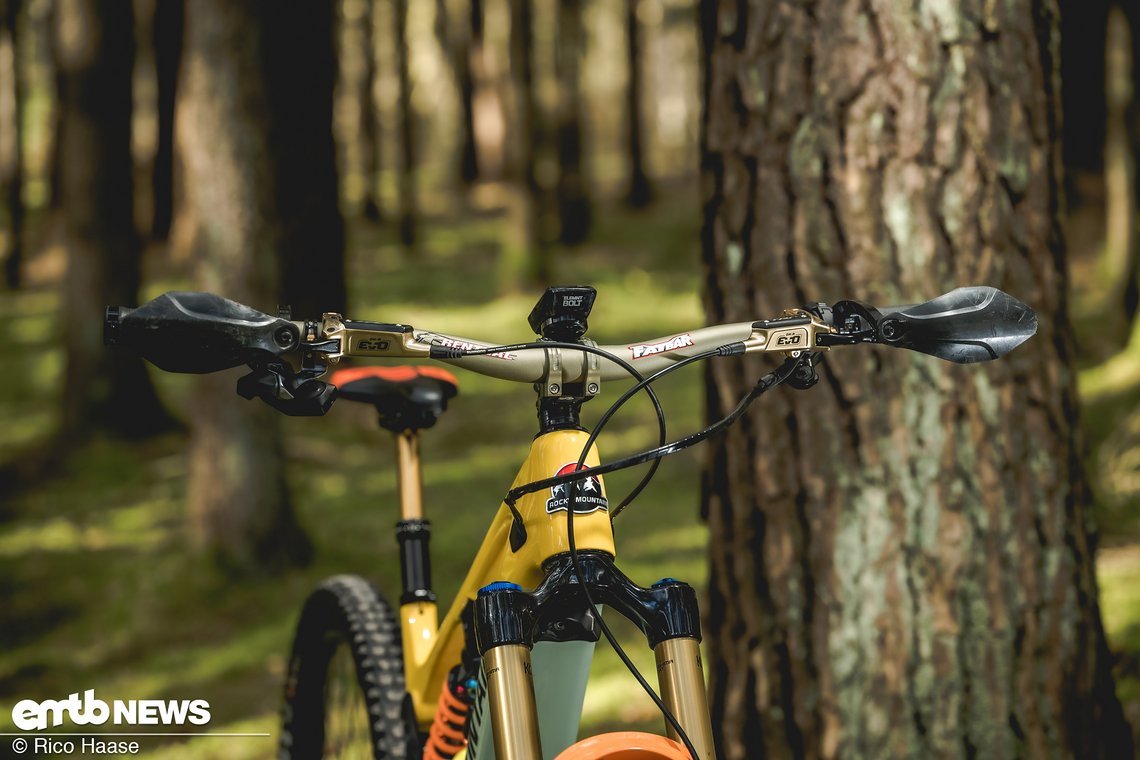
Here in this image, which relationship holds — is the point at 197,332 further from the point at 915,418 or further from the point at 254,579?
the point at 254,579

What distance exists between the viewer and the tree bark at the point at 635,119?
77.4ft

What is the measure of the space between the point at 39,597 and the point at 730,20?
20.6 ft

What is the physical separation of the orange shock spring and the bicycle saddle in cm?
77

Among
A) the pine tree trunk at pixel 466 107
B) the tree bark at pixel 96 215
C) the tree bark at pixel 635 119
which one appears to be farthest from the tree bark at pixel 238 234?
the pine tree trunk at pixel 466 107

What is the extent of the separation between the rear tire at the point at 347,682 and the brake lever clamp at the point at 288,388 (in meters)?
1.34

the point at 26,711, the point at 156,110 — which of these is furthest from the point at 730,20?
the point at 156,110

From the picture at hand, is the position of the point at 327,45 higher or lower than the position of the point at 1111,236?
higher

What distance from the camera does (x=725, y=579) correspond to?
3.61 meters

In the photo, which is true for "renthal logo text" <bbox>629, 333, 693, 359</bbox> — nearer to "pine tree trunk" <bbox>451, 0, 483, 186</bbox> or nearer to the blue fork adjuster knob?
the blue fork adjuster knob

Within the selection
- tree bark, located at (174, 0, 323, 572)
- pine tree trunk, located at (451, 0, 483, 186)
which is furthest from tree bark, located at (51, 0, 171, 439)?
pine tree trunk, located at (451, 0, 483, 186)

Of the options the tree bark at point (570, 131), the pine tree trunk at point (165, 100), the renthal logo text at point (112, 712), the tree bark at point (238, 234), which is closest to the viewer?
the renthal logo text at point (112, 712)

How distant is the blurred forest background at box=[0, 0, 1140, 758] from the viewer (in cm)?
717

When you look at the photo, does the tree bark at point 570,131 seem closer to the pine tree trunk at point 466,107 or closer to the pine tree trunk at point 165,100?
the pine tree trunk at point 466,107

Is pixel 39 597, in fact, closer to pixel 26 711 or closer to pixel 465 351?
pixel 26 711
